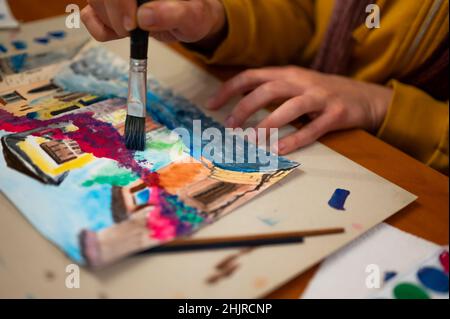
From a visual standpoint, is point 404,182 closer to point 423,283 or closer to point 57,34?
point 423,283

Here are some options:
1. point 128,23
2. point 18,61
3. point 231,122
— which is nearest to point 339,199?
point 231,122

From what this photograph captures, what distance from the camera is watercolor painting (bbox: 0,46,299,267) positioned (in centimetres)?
38

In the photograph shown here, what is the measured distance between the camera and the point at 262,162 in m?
0.48

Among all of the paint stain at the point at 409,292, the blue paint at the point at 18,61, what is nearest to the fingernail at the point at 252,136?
the paint stain at the point at 409,292

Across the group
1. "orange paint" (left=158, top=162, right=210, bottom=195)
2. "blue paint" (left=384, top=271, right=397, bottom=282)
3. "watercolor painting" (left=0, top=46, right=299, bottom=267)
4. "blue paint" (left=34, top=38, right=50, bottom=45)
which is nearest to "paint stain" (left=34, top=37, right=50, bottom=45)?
"blue paint" (left=34, top=38, right=50, bottom=45)

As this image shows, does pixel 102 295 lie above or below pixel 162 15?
below

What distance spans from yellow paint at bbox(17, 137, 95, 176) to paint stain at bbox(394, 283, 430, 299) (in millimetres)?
314

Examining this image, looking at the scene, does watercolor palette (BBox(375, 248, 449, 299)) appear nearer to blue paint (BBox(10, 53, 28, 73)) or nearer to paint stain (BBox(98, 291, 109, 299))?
paint stain (BBox(98, 291, 109, 299))

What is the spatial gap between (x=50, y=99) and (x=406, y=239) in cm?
43

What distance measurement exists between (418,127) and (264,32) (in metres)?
0.26

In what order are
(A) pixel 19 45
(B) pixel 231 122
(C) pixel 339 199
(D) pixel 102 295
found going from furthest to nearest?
(A) pixel 19 45, (B) pixel 231 122, (C) pixel 339 199, (D) pixel 102 295

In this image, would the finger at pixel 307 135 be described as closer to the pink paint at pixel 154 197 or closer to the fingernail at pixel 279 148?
the fingernail at pixel 279 148

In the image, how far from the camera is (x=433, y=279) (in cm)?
39

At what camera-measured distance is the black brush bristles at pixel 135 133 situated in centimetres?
47
